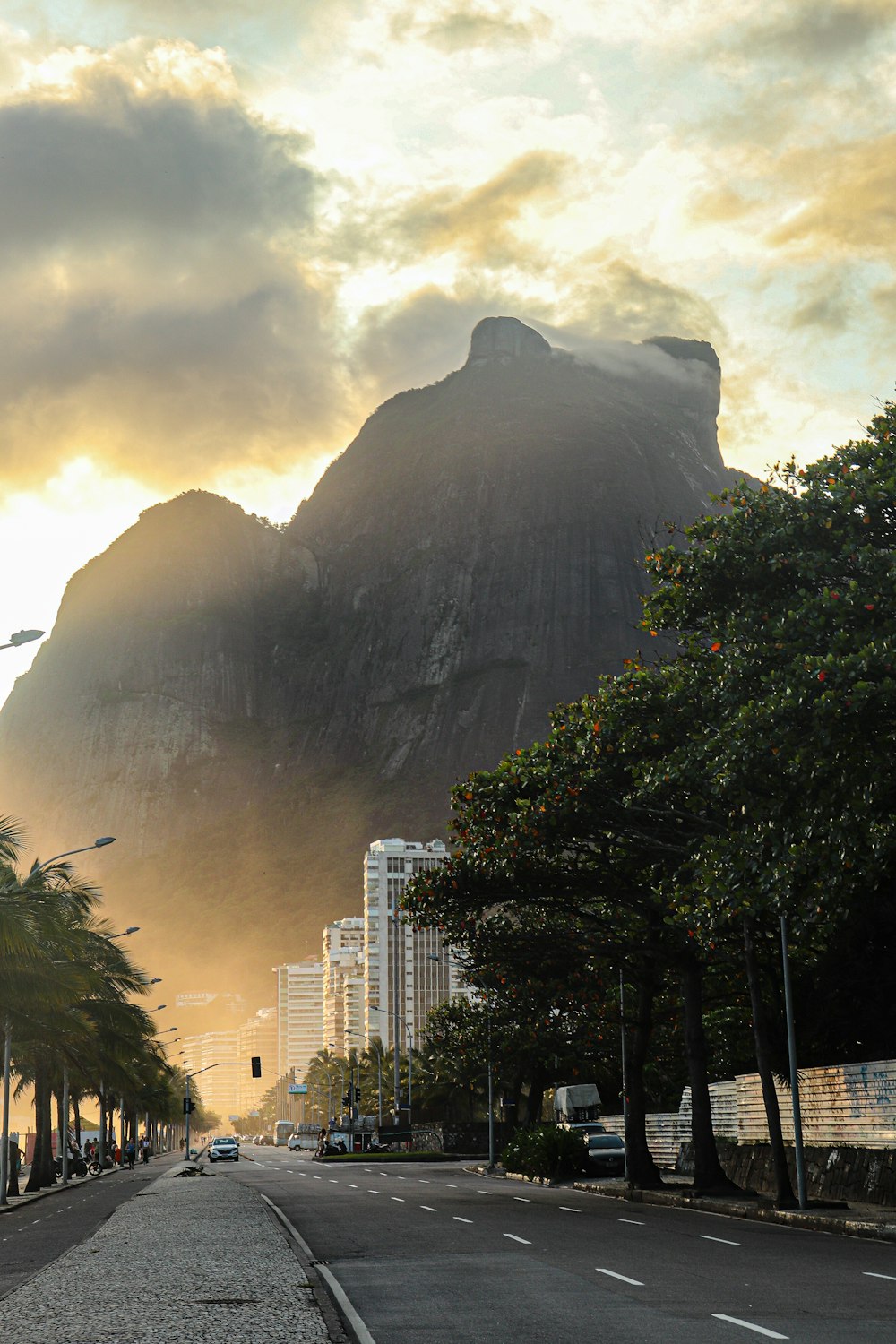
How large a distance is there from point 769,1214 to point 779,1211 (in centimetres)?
40

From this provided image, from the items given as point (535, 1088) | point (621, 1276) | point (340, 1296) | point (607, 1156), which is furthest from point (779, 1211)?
point (535, 1088)

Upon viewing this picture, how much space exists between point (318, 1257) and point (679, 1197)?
15720mm

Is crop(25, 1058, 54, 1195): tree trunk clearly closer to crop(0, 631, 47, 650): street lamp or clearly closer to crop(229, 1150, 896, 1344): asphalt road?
crop(229, 1150, 896, 1344): asphalt road

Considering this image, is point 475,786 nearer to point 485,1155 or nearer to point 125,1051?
point 125,1051

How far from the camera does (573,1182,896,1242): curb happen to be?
23250 mm

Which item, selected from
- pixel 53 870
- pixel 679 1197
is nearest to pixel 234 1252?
pixel 679 1197

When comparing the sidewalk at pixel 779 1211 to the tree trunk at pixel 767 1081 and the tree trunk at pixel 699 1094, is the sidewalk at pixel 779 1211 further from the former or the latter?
the tree trunk at pixel 699 1094

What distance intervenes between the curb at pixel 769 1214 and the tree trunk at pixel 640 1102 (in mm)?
1039

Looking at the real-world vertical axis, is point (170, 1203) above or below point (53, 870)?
below

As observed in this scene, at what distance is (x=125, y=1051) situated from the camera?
55.6 metres

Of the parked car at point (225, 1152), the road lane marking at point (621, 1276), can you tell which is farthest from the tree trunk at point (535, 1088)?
the road lane marking at point (621, 1276)

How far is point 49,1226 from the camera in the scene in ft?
111

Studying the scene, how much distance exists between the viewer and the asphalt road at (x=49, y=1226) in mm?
21641

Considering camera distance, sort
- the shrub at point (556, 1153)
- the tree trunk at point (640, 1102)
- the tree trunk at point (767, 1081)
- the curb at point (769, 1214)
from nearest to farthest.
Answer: the curb at point (769, 1214) → the tree trunk at point (767, 1081) → the tree trunk at point (640, 1102) → the shrub at point (556, 1153)
